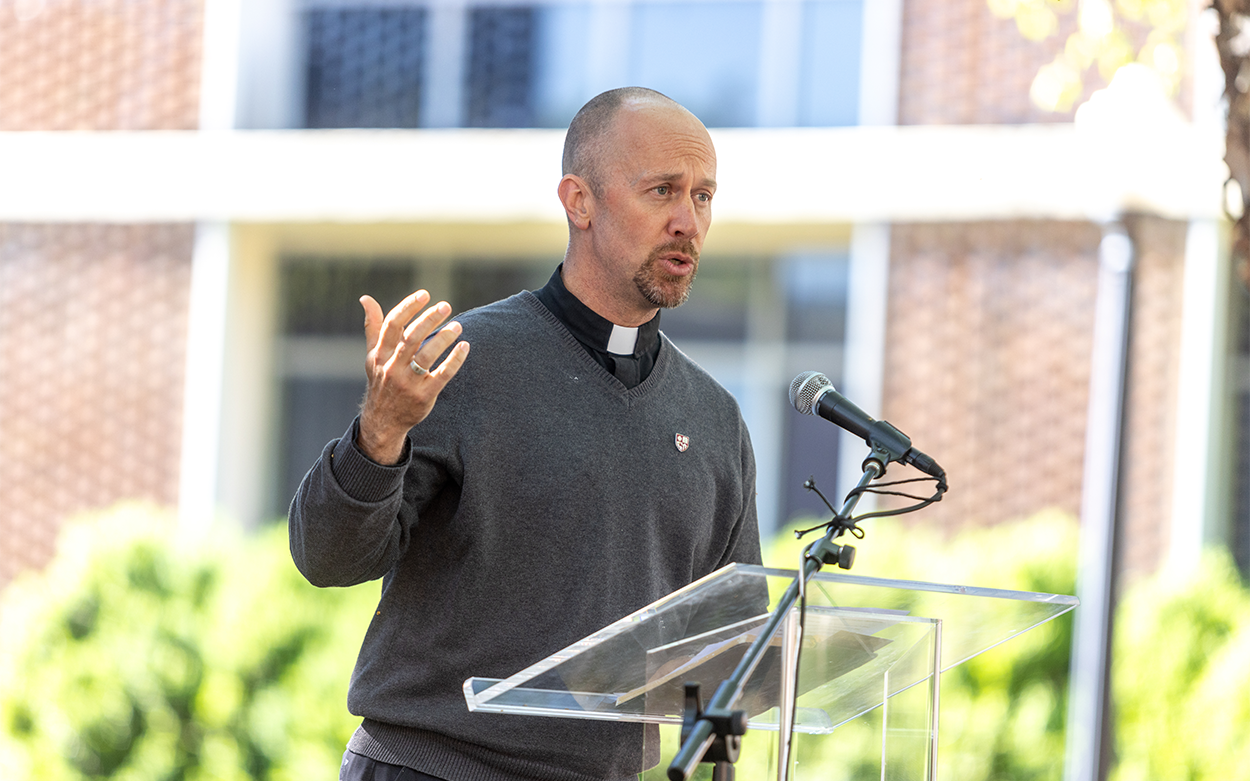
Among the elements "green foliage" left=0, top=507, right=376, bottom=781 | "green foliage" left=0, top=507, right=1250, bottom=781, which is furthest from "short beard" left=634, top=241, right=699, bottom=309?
"green foliage" left=0, top=507, right=376, bottom=781

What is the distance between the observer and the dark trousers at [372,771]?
2.42 m

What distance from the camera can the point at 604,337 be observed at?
2.79m

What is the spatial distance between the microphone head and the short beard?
45cm

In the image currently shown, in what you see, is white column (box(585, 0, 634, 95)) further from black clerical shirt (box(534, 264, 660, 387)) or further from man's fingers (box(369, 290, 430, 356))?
man's fingers (box(369, 290, 430, 356))

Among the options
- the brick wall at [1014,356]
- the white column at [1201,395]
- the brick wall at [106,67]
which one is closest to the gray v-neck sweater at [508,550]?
the brick wall at [1014,356]

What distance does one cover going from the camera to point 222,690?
6.94 metres

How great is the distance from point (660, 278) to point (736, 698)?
1.06 meters

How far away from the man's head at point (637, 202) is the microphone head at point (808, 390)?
18.6 inches

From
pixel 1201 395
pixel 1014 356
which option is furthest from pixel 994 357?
pixel 1201 395

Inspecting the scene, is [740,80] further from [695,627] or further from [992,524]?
[695,627]

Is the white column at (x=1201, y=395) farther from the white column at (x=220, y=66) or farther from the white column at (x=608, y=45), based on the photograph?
the white column at (x=220, y=66)

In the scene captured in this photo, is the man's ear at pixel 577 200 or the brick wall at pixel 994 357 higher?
the brick wall at pixel 994 357

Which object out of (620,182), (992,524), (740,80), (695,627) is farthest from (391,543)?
(740,80)

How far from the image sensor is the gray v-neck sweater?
2432 millimetres
